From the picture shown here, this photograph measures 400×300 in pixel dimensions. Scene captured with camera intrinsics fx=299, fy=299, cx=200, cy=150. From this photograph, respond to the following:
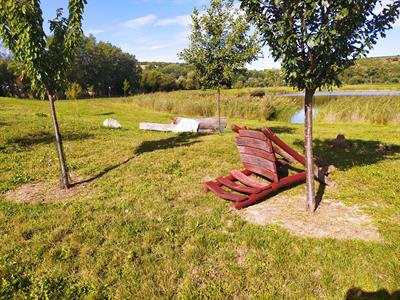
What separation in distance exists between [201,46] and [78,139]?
6.81 meters

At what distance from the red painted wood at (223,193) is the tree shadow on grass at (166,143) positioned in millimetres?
4343

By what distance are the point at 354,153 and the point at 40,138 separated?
1253cm

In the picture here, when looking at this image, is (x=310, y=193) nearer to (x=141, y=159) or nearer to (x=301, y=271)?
(x=301, y=271)

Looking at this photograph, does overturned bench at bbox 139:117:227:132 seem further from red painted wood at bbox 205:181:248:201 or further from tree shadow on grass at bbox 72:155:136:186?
red painted wood at bbox 205:181:248:201

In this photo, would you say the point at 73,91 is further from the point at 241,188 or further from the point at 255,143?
the point at 241,188

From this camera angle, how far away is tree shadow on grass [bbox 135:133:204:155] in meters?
11.2

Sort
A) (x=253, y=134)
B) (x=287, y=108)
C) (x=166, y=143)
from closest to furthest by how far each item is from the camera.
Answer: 1. (x=253, y=134)
2. (x=166, y=143)
3. (x=287, y=108)

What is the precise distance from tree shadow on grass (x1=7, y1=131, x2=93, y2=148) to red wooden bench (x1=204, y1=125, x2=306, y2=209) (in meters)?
8.51

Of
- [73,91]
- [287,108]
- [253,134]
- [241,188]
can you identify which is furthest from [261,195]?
[73,91]

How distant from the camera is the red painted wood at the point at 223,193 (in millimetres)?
6299

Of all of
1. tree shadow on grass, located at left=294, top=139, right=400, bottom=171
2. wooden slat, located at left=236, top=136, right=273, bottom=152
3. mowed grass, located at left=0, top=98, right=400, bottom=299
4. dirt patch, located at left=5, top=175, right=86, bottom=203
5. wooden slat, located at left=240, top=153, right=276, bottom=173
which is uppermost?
wooden slat, located at left=236, top=136, right=273, bottom=152

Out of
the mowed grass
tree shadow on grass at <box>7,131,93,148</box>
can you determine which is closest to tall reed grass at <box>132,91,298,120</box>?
tree shadow on grass at <box>7,131,93,148</box>

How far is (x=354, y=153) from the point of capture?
32.8ft

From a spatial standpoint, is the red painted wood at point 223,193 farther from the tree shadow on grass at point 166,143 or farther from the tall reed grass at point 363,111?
the tall reed grass at point 363,111
